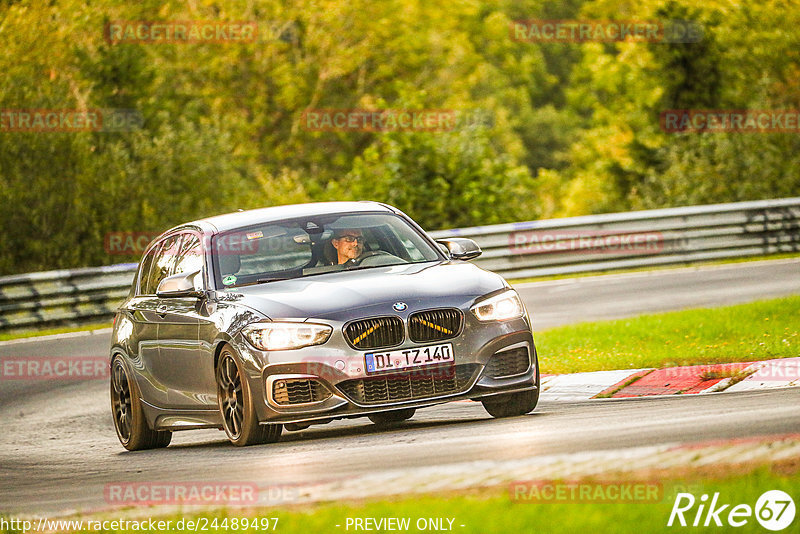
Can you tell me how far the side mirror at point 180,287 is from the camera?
33.5 ft

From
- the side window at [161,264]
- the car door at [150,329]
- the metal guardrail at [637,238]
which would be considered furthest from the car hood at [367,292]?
the metal guardrail at [637,238]

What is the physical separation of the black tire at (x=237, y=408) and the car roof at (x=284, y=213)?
Result: 1.35m

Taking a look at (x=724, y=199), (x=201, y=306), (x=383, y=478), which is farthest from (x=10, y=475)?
(x=724, y=199)

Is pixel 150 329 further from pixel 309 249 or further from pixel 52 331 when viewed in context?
pixel 52 331

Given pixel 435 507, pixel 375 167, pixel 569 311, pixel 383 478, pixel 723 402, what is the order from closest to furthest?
1. pixel 435 507
2. pixel 383 478
3. pixel 723 402
4. pixel 569 311
5. pixel 375 167

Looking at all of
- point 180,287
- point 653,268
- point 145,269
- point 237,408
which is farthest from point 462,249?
point 653,268

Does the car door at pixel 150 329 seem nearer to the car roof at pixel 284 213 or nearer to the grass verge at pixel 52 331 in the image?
the car roof at pixel 284 213

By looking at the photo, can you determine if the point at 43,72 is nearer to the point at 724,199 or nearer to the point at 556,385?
the point at 724,199

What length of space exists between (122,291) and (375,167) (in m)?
13.5

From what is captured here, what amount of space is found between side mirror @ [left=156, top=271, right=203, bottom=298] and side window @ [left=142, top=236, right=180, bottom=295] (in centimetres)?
96

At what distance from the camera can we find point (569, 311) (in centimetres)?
1838

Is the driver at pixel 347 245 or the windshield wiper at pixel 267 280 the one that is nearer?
the windshield wiper at pixel 267 280

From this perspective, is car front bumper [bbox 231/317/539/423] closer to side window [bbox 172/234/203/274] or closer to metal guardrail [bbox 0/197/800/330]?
side window [bbox 172/234/203/274]

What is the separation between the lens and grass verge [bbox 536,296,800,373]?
40.8 feet
